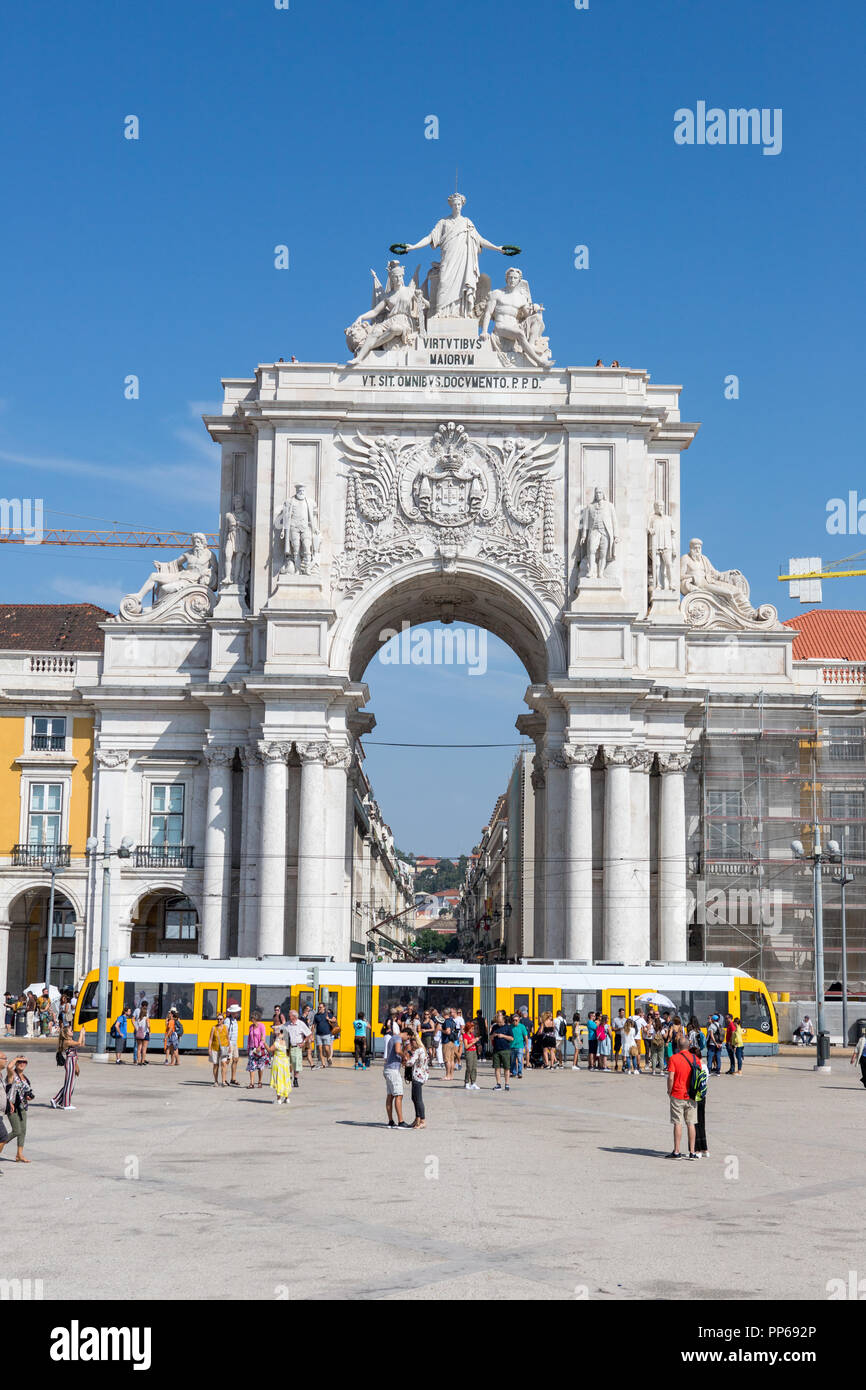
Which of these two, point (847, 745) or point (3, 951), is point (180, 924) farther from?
point (847, 745)

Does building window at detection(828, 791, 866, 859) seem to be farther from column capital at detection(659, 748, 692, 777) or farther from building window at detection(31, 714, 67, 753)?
building window at detection(31, 714, 67, 753)

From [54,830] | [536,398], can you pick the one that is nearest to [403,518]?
[536,398]

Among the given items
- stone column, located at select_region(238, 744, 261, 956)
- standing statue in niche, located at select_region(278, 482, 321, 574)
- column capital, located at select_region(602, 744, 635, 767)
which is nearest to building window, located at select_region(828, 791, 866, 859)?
column capital, located at select_region(602, 744, 635, 767)

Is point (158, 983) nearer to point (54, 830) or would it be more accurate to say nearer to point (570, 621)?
point (54, 830)

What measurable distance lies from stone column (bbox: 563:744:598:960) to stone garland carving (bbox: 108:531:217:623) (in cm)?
1551

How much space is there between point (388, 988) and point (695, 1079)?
24.1m

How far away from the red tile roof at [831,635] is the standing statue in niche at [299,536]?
87.6ft

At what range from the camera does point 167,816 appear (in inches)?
2318

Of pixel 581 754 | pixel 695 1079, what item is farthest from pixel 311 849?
pixel 695 1079

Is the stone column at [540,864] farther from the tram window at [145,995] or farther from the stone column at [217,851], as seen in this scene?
the tram window at [145,995]

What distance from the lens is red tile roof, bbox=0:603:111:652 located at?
67.8 metres

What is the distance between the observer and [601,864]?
181 feet

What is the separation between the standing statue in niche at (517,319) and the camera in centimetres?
5834
